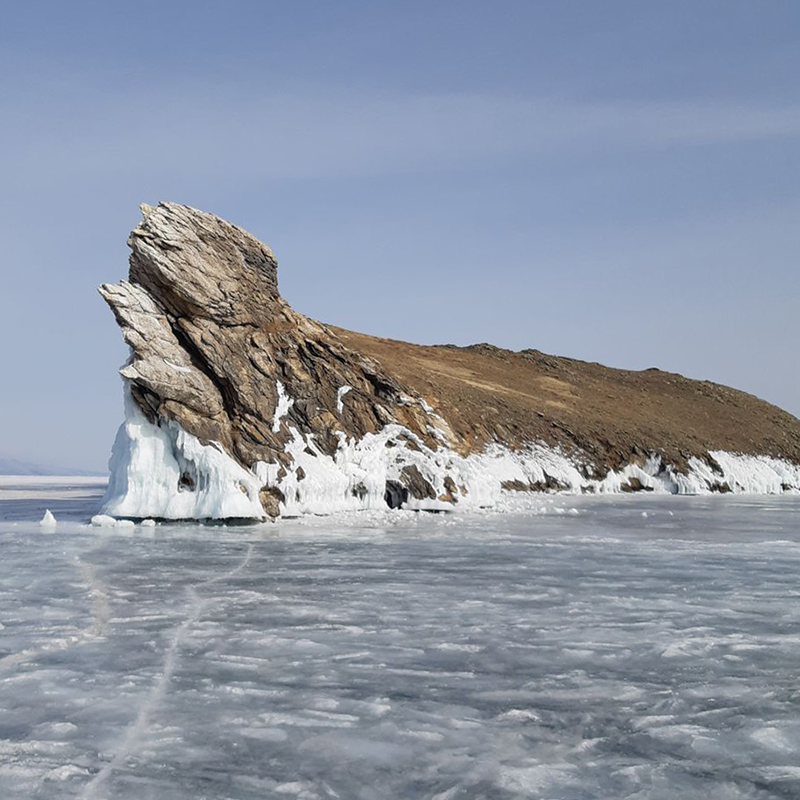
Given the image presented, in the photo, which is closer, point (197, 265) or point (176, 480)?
point (176, 480)

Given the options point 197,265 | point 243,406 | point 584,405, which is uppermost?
point 197,265

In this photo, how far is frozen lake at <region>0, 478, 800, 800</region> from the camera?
4512 millimetres

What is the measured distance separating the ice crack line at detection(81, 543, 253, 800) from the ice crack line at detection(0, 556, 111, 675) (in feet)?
2.47

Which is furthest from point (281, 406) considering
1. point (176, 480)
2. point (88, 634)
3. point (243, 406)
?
point (88, 634)

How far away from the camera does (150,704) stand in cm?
562

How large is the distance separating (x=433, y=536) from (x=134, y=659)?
1031cm

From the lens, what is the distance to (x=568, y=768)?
4.59 meters

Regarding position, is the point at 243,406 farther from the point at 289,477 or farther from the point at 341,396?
the point at 341,396

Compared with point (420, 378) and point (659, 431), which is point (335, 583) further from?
point (659, 431)

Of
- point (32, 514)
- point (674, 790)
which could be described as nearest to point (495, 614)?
point (674, 790)

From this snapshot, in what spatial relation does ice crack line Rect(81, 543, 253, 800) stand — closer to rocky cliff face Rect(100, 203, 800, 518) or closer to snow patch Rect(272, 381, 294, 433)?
rocky cliff face Rect(100, 203, 800, 518)

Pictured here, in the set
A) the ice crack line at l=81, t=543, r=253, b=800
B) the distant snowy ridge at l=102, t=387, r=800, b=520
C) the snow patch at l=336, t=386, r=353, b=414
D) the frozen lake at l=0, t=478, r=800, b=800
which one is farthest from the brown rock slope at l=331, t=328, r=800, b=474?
the ice crack line at l=81, t=543, r=253, b=800

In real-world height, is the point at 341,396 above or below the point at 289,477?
above

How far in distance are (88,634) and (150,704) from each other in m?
2.40
